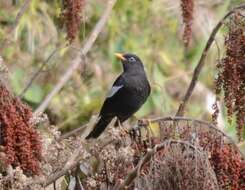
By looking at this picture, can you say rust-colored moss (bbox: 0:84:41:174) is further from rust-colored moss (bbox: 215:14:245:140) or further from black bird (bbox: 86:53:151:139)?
black bird (bbox: 86:53:151:139)

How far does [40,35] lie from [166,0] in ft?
4.23

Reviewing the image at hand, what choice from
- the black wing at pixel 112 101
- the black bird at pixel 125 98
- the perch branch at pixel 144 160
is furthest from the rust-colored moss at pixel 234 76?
the black wing at pixel 112 101

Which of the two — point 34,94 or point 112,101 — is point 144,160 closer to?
point 112,101

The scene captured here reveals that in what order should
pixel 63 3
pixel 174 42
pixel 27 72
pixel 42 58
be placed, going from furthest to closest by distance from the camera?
pixel 174 42 < pixel 42 58 < pixel 27 72 < pixel 63 3

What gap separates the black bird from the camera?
7.66 meters

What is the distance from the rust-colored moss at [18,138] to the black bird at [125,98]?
122 inches

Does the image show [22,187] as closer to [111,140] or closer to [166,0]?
[111,140]

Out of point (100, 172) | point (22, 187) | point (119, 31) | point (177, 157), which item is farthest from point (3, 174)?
point (119, 31)

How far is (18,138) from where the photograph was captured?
437cm

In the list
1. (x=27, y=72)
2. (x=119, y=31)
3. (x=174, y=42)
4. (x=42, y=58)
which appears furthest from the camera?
(x=174, y=42)

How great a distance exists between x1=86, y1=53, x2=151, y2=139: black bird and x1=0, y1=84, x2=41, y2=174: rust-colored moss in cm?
309

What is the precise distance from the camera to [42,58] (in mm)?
10195

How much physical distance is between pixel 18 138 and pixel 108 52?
7021mm

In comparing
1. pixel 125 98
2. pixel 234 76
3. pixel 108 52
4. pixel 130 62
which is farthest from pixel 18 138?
pixel 108 52
